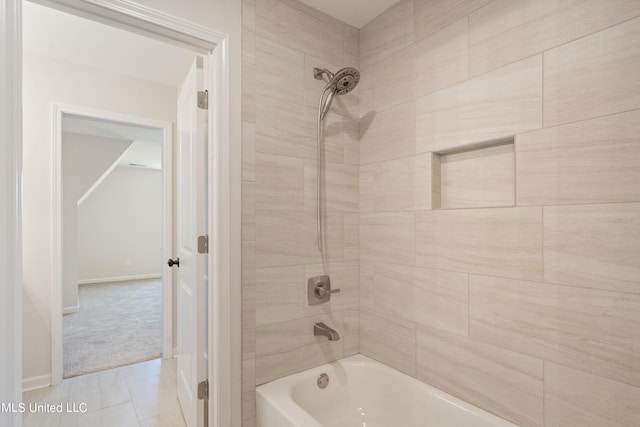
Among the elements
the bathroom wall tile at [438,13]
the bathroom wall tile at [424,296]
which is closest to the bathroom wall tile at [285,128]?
the bathroom wall tile at [438,13]

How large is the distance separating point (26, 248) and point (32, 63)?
1.42 meters

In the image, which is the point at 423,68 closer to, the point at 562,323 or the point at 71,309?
the point at 562,323

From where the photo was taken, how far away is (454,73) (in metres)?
1.50

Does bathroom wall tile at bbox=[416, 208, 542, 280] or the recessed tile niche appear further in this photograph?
the recessed tile niche

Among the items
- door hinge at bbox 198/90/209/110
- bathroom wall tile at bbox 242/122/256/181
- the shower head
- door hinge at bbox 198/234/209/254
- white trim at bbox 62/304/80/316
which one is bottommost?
white trim at bbox 62/304/80/316

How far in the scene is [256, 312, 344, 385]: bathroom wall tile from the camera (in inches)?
63.6

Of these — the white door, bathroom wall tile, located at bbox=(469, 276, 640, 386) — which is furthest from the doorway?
bathroom wall tile, located at bbox=(469, 276, 640, 386)

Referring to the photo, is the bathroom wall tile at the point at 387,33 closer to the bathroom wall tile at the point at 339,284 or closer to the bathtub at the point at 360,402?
the bathroom wall tile at the point at 339,284

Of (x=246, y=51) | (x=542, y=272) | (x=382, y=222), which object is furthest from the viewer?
(x=382, y=222)

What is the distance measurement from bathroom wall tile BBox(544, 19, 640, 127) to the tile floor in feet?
8.61

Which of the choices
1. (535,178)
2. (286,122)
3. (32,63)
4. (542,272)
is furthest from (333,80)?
(32,63)

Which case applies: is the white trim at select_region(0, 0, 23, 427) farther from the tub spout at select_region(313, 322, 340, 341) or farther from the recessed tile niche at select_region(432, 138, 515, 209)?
the recessed tile niche at select_region(432, 138, 515, 209)

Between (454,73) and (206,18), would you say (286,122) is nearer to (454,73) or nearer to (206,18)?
(206,18)

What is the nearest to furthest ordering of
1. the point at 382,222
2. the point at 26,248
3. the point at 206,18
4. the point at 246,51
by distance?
the point at 206,18 → the point at 246,51 → the point at 382,222 → the point at 26,248
